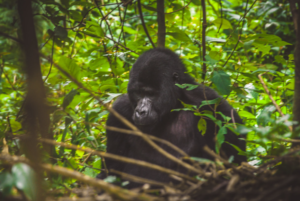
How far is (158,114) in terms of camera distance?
91.5 inches

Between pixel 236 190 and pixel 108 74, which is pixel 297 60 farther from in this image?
pixel 108 74

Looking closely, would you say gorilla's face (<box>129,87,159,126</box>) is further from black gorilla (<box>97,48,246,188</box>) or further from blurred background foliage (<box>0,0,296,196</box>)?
blurred background foliage (<box>0,0,296,196</box>)

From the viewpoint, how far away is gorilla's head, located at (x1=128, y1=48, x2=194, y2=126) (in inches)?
89.6

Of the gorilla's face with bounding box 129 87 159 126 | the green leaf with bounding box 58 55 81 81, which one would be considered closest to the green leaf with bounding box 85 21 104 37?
the gorilla's face with bounding box 129 87 159 126

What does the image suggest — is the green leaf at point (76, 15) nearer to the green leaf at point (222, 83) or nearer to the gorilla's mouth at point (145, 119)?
the gorilla's mouth at point (145, 119)

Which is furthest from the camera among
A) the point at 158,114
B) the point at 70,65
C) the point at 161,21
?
the point at 161,21

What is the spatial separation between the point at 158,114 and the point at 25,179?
5.23 feet

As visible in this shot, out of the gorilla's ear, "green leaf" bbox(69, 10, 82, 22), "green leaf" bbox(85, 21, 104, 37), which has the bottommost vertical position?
the gorilla's ear

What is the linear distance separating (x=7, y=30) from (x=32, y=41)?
1.07 meters

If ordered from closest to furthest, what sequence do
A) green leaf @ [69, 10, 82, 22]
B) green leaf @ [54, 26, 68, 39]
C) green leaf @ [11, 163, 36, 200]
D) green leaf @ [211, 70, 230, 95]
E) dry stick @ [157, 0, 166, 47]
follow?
1. green leaf @ [11, 163, 36, 200]
2. green leaf @ [211, 70, 230, 95]
3. green leaf @ [54, 26, 68, 39]
4. green leaf @ [69, 10, 82, 22]
5. dry stick @ [157, 0, 166, 47]

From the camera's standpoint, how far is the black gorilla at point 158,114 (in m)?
2.24

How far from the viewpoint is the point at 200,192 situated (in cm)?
96

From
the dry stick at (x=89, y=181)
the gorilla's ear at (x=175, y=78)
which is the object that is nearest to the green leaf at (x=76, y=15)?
the gorilla's ear at (x=175, y=78)

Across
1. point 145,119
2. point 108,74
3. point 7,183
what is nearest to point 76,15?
point 108,74
